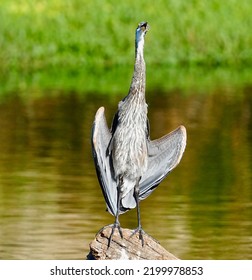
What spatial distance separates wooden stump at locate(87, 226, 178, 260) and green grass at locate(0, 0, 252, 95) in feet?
60.0

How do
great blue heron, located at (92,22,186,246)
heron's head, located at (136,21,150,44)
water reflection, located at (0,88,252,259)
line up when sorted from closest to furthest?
heron's head, located at (136,21,150,44)
great blue heron, located at (92,22,186,246)
water reflection, located at (0,88,252,259)

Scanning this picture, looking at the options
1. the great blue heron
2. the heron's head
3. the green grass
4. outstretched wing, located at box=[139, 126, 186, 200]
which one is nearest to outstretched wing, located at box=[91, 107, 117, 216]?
the great blue heron

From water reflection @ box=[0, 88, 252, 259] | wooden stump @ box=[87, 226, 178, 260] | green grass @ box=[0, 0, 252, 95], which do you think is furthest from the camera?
green grass @ box=[0, 0, 252, 95]

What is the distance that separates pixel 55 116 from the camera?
24.8 m

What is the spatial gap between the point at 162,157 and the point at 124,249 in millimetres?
1015

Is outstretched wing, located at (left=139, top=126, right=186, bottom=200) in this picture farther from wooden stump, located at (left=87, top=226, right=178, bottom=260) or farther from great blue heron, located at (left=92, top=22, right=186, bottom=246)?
wooden stump, located at (left=87, top=226, right=178, bottom=260)

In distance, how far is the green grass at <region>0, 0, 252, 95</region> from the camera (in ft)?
104

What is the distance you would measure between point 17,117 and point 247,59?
10.3m

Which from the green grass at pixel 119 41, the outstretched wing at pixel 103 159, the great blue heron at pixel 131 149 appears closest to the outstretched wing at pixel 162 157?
the great blue heron at pixel 131 149

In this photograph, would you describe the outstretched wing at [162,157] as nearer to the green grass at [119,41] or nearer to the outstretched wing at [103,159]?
the outstretched wing at [103,159]

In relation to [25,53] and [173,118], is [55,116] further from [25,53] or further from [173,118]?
[25,53]

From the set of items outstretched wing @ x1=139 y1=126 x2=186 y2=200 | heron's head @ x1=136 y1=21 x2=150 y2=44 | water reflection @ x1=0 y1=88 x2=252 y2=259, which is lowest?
water reflection @ x1=0 y1=88 x2=252 y2=259

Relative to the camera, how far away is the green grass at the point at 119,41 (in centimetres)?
3159
